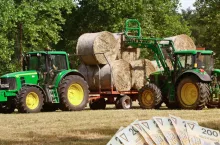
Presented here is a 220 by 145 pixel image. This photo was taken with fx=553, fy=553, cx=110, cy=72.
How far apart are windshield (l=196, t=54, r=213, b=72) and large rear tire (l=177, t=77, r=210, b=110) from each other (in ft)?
2.01

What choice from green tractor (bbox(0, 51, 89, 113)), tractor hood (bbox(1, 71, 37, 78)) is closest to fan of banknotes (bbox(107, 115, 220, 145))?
green tractor (bbox(0, 51, 89, 113))

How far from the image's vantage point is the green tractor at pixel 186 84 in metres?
15.7

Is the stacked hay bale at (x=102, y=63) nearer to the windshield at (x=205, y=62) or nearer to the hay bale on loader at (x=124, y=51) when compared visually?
the hay bale on loader at (x=124, y=51)

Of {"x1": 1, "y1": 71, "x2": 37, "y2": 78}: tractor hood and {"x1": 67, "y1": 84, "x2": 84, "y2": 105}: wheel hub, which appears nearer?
{"x1": 1, "y1": 71, "x2": 37, "y2": 78}: tractor hood

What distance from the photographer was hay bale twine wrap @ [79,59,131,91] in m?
17.8

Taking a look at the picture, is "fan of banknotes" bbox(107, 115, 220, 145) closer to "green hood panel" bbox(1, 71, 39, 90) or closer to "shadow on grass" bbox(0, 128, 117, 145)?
"shadow on grass" bbox(0, 128, 117, 145)

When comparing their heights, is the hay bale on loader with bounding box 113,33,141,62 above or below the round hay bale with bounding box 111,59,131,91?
above

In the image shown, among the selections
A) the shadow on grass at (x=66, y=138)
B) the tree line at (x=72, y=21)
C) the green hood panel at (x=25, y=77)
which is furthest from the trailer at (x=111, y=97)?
the tree line at (x=72, y=21)

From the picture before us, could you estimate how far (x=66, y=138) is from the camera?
7.94m

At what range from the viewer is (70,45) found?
35.3m

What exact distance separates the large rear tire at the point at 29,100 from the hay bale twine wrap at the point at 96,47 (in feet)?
8.67

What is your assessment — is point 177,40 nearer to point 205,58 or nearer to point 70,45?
point 205,58

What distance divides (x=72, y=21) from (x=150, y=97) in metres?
20.1

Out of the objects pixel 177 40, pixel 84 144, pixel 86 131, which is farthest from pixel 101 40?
pixel 84 144
